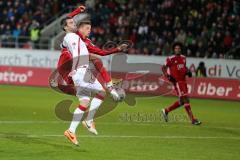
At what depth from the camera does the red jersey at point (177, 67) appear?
18.6 m

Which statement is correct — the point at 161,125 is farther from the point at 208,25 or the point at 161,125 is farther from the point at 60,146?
the point at 208,25

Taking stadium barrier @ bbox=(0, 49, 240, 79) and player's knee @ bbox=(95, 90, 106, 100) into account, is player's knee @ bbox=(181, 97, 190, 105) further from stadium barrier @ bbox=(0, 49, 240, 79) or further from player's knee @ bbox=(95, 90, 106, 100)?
stadium barrier @ bbox=(0, 49, 240, 79)

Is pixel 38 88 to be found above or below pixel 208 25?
below

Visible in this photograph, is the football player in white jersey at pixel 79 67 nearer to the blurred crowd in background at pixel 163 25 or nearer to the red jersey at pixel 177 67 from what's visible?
the red jersey at pixel 177 67

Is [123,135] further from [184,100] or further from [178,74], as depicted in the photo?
[178,74]

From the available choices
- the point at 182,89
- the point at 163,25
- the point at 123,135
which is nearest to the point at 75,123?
the point at 123,135

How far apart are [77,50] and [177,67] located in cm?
620

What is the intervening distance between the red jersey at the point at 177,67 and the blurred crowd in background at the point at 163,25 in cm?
1222

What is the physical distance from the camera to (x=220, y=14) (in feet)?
103

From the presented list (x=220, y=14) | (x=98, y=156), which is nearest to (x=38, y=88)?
(x=220, y=14)

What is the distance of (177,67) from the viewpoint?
1859 centimetres

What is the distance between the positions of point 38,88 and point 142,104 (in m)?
7.79

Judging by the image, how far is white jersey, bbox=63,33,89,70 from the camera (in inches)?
511

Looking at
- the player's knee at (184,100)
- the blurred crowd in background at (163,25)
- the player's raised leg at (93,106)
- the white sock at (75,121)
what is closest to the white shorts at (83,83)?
the white sock at (75,121)
